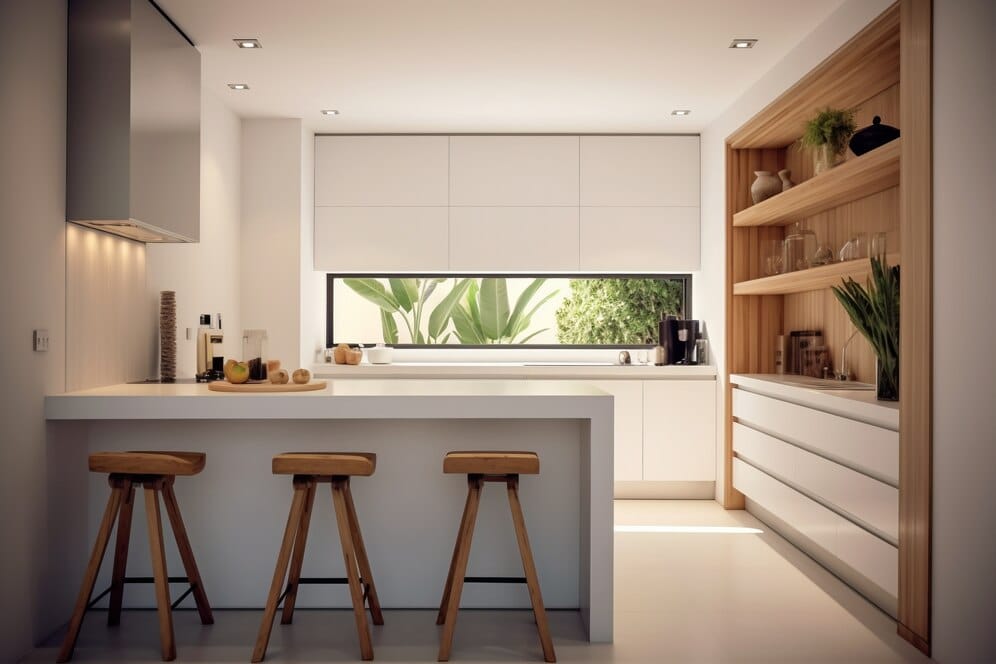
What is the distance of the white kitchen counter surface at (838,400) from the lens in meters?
2.91

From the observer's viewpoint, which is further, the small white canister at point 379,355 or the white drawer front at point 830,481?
the small white canister at point 379,355

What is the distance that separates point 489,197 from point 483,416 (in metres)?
2.81

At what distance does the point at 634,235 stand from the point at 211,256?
2.81 metres

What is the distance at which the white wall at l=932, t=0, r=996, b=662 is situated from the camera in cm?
233

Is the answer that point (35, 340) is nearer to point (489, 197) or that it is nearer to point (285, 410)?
point (285, 410)

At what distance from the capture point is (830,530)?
11.1 feet

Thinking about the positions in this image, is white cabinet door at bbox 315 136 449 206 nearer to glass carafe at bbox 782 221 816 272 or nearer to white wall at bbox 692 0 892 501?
white wall at bbox 692 0 892 501

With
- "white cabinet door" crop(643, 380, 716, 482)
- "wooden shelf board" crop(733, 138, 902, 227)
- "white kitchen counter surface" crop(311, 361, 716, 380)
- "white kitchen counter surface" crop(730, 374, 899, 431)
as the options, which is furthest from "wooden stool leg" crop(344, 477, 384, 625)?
"white cabinet door" crop(643, 380, 716, 482)

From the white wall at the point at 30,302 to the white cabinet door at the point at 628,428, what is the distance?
328 cm

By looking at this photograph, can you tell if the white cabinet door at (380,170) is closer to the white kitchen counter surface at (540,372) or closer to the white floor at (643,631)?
the white kitchen counter surface at (540,372)

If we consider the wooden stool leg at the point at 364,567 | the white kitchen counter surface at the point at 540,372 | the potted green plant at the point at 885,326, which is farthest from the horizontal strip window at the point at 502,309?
the wooden stool leg at the point at 364,567

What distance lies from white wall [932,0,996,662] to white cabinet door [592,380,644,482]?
2548mm

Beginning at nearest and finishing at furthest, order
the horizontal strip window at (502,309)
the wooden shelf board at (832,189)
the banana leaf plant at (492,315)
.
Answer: the wooden shelf board at (832,189), the horizontal strip window at (502,309), the banana leaf plant at (492,315)

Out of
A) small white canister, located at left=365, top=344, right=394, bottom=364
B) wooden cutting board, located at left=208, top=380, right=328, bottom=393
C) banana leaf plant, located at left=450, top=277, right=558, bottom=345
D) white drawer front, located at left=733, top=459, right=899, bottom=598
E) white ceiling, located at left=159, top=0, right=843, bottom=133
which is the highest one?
white ceiling, located at left=159, top=0, right=843, bottom=133
